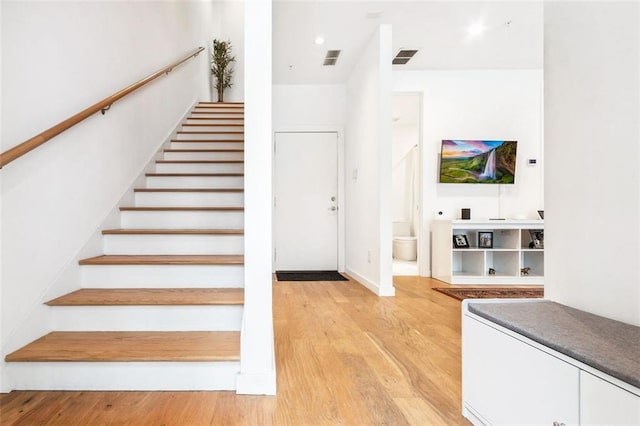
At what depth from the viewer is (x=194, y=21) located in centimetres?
534

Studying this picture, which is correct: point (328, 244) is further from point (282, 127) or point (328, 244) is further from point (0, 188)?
point (0, 188)

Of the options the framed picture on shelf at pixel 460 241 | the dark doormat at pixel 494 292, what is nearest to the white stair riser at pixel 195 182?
the dark doormat at pixel 494 292

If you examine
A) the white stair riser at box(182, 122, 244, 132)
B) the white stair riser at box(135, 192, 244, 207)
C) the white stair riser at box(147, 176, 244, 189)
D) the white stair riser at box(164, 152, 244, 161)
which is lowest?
the white stair riser at box(135, 192, 244, 207)

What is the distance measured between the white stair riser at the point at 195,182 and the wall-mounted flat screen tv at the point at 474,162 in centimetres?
272

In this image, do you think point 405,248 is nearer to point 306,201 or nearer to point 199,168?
point 306,201

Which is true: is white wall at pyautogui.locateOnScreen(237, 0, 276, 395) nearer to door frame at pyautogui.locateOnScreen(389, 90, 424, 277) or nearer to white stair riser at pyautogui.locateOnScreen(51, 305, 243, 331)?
white stair riser at pyautogui.locateOnScreen(51, 305, 243, 331)

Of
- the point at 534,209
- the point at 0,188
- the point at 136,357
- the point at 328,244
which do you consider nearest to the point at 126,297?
the point at 136,357

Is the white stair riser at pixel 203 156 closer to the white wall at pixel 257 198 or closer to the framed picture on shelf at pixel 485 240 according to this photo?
the white wall at pixel 257 198

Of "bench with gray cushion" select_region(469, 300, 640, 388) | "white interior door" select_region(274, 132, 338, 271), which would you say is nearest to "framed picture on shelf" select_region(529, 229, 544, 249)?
"white interior door" select_region(274, 132, 338, 271)

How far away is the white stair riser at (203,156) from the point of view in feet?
12.3

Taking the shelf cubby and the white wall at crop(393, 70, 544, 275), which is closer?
the shelf cubby

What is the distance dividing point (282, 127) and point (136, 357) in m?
4.05

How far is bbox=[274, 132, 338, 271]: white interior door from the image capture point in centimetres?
519

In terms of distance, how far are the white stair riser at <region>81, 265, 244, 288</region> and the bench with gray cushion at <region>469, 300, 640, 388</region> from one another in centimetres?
143
